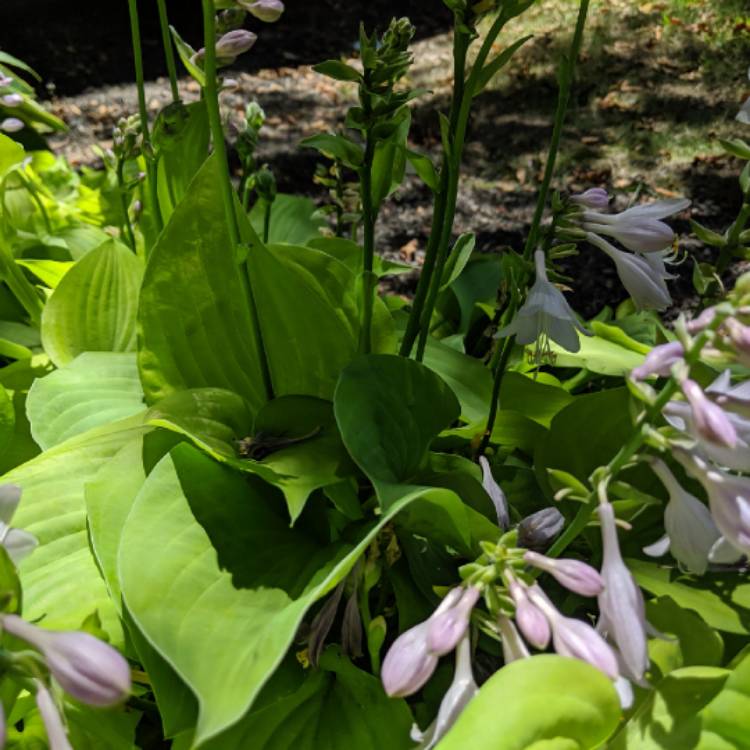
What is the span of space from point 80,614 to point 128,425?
0.32 meters

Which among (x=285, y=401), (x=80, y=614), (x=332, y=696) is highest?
(x=285, y=401)

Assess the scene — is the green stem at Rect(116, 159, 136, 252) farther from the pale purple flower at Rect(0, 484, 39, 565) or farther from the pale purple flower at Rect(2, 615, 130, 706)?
the pale purple flower at Rect(2, 615, 130, 706)

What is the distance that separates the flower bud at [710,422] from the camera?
634 millimetres

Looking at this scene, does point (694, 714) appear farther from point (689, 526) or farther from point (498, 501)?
point (498, 501)

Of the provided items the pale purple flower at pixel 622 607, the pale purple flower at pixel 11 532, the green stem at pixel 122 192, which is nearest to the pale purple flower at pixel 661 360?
the pale purple flower at pixel 622 607

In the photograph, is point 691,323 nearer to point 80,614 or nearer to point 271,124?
point 80,614

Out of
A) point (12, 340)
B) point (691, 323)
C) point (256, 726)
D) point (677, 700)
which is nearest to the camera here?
point (691, 323)

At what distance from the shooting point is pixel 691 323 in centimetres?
71

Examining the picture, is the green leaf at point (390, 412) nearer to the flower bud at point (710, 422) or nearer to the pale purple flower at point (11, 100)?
the flower bud at point (710, 422)

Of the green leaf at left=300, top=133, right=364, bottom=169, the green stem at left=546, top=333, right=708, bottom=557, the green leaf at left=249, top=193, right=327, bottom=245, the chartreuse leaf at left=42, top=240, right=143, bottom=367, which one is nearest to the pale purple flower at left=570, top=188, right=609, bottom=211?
the green leaf at left=300, top=133, right=364, bottom=169

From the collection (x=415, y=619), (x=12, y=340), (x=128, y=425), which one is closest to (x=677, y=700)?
(x=415, y=619)

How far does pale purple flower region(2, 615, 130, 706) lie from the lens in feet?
1.94

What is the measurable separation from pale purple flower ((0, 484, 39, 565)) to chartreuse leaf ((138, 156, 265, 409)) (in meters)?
0.45

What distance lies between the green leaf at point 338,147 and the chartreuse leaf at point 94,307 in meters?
0.78
